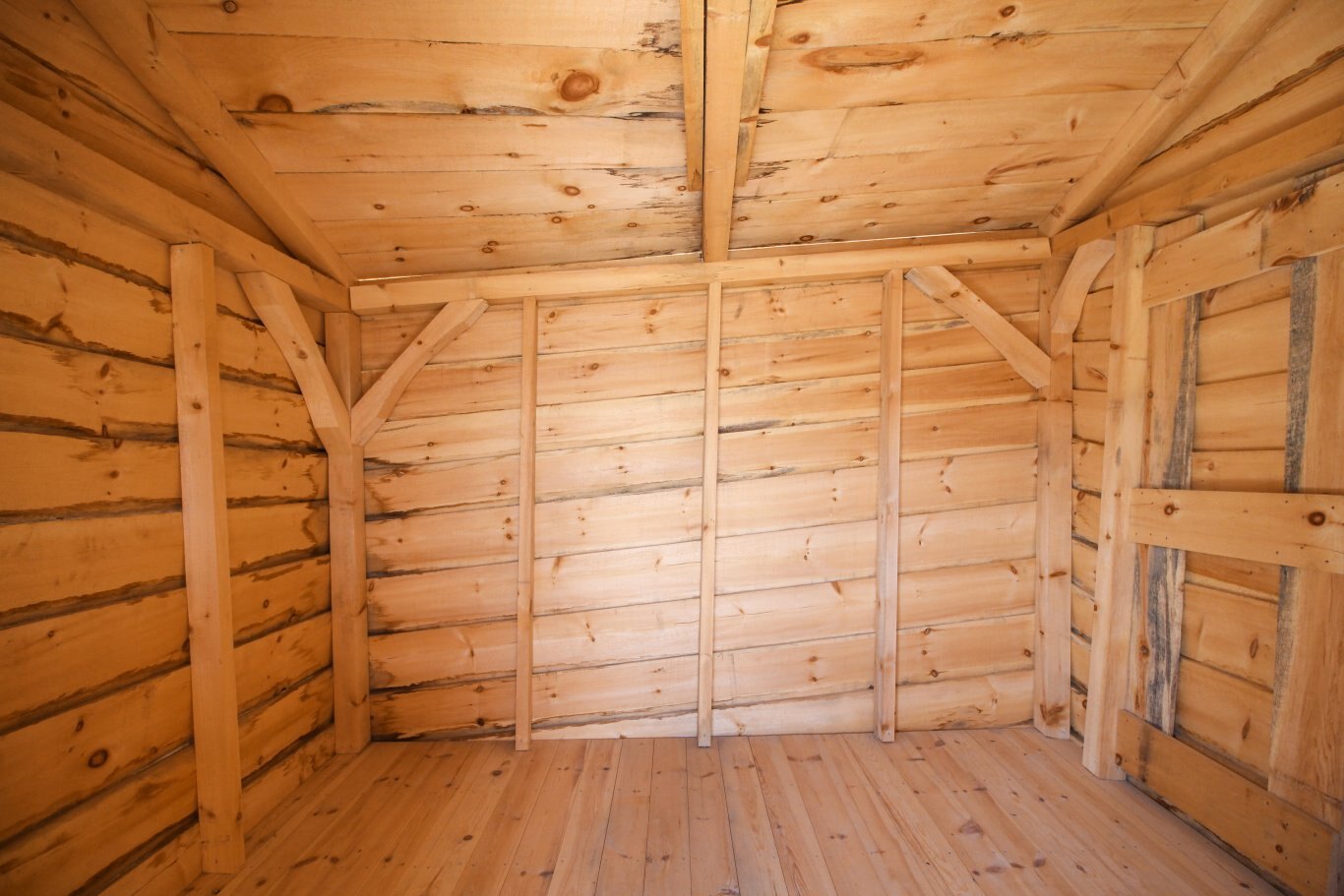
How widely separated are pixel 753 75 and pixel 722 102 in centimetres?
10

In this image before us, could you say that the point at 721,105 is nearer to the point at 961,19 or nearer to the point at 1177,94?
the point at 961,19

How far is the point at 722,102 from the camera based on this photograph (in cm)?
160

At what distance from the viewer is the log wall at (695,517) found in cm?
256

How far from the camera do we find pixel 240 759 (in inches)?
76.2

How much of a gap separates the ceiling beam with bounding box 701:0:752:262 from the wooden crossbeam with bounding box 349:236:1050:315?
0.18 meters

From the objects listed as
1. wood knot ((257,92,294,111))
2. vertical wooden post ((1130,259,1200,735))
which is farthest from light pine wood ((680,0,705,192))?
vertical wooden post ((1130,259,1200,735))

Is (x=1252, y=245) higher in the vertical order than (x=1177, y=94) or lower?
lower

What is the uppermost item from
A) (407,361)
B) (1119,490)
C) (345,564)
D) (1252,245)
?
(1252,245)

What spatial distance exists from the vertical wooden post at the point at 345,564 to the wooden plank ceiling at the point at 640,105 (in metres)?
0.47

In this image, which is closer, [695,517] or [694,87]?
[694,87]

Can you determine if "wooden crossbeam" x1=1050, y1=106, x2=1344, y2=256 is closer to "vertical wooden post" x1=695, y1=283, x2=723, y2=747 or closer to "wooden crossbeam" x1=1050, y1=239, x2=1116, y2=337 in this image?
"wooden crossbeam" x1=1050, y1=239, x2=1116, y2=337

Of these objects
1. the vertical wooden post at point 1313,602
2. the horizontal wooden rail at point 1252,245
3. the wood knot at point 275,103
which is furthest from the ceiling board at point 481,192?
the vertical wooden post at point 1313,602

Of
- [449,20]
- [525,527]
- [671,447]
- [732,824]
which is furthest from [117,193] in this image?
[732,824]

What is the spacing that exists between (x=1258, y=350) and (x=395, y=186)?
2880mm
